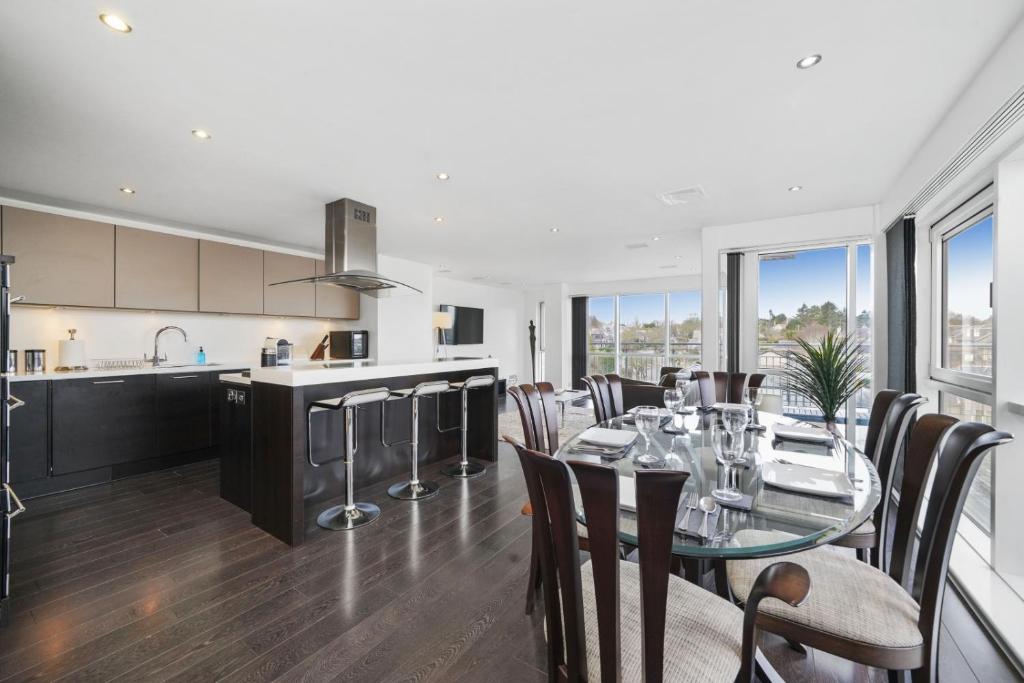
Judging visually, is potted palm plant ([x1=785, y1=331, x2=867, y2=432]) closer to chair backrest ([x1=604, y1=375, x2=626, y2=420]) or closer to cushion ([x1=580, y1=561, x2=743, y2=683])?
chair backrest ([x1=604, y1=375, x2=626, y2=420])

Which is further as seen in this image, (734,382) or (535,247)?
(535,247)

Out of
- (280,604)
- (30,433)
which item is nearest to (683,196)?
(280,604)

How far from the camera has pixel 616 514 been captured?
2.61ft

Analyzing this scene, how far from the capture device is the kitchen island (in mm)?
2506

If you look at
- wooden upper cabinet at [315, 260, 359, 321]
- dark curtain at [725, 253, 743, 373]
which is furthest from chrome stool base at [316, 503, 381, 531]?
dark curtain at [725, 253, 743, 373]

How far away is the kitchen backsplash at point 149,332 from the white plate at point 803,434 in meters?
5.13

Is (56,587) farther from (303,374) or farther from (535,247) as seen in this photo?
(535,247)

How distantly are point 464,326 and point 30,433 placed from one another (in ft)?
18.6

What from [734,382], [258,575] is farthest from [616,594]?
[734,382]

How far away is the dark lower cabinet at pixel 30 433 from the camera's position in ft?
9.99

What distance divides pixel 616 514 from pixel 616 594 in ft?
0.60

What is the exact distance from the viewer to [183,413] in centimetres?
389

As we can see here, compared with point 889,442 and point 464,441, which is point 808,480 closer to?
point 889,442

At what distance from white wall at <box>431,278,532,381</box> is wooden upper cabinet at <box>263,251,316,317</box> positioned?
280cm
